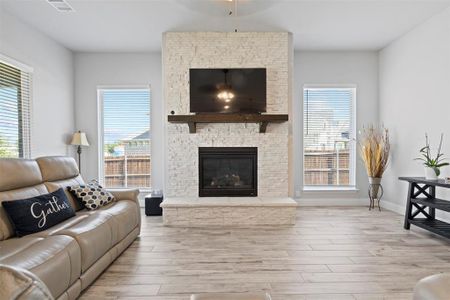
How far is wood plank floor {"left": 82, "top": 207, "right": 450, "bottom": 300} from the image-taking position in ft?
7.55

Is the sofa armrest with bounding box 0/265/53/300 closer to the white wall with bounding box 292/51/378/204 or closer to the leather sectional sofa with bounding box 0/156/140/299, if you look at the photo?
the leather sectional sofa with bounding box 0/156/140/299

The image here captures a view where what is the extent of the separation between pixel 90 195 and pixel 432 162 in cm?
419

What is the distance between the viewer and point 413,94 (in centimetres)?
451

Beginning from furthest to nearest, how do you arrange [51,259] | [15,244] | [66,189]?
1. [66,189]
2. [15,244]
3. [51,259]

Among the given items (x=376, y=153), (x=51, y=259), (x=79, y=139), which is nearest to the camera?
(x=51, y=259)

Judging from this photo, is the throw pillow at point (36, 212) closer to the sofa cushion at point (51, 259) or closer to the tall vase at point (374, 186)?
the sofa cushion at point (51, 259)

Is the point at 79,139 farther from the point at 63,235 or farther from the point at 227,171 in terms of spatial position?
the point at 63,235

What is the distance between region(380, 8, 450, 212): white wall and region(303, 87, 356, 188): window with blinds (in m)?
0.61

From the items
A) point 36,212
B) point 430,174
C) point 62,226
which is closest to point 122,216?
point 62,226

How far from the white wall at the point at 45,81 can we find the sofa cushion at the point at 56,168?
4.27 ft

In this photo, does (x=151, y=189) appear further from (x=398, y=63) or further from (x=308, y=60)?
(x=398, y=63)

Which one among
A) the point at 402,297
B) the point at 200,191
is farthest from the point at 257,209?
the point at 402,297

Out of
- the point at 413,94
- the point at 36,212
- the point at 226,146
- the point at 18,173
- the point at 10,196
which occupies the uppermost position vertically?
the point at 413,94

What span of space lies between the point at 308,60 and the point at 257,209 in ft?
10.1
